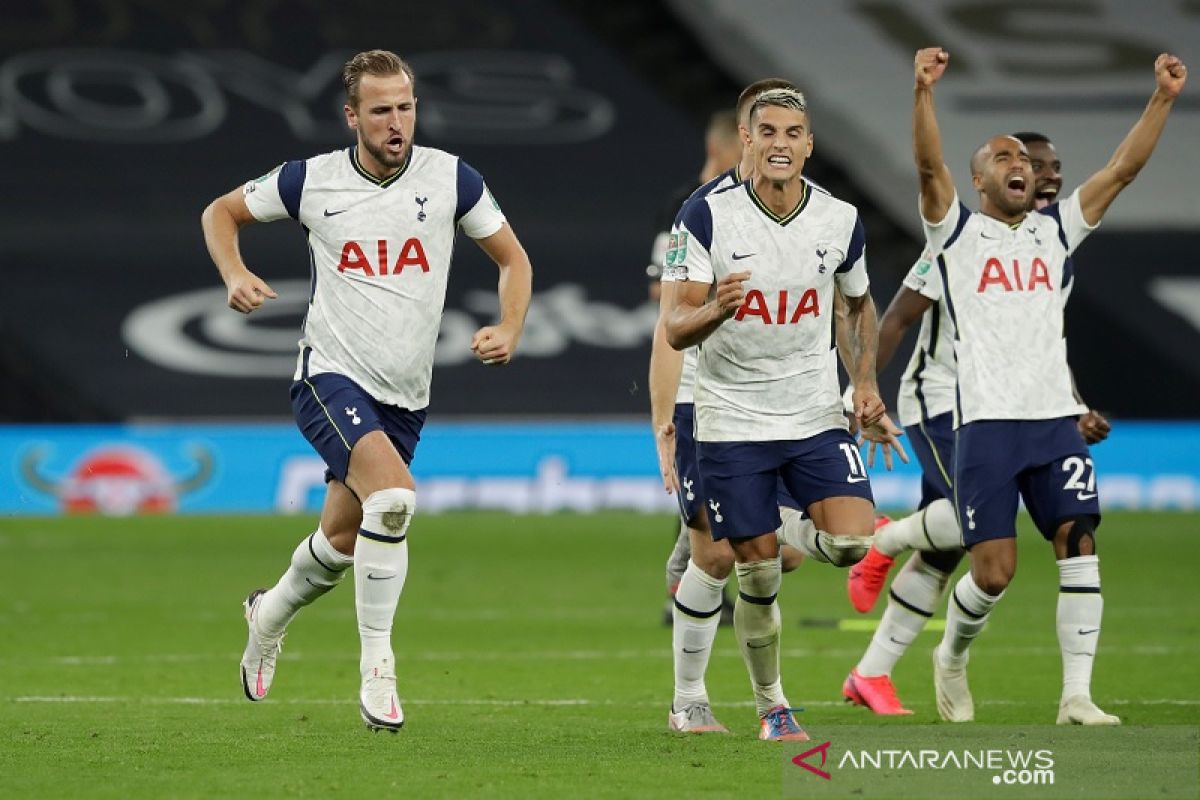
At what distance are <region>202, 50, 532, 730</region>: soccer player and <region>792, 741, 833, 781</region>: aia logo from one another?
5.09 feet

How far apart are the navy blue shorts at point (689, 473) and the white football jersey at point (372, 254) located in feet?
3.61

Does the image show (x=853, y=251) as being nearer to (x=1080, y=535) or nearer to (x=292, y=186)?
(x=1080, y=535)


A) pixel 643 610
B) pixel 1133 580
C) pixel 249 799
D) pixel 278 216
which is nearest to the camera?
pixel 249 799

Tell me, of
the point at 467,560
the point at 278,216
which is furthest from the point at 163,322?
the point at 278,216

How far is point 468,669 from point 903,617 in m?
2.58

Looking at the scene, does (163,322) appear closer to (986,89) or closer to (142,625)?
(986,89)

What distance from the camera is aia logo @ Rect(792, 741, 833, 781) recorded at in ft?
20.2

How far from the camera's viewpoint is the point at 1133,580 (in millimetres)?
15141

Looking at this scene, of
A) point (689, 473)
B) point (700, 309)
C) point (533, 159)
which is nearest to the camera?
point (700, 309)

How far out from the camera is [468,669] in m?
10.1

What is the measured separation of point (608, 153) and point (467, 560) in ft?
42.1

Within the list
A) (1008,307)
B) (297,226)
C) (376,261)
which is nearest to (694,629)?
(1008,307)

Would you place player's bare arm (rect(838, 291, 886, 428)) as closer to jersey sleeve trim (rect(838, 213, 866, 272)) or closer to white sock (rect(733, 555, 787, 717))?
jersey sleeve trim (rect(838, 213, 866, 272))

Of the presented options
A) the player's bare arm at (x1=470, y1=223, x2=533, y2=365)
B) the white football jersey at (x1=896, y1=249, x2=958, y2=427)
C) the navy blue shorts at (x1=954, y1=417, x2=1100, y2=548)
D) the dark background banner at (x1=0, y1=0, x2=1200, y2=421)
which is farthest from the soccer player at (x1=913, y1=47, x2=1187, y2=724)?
the dark background banner at (x1=0, y1=0, x2=1200, y2=421)
